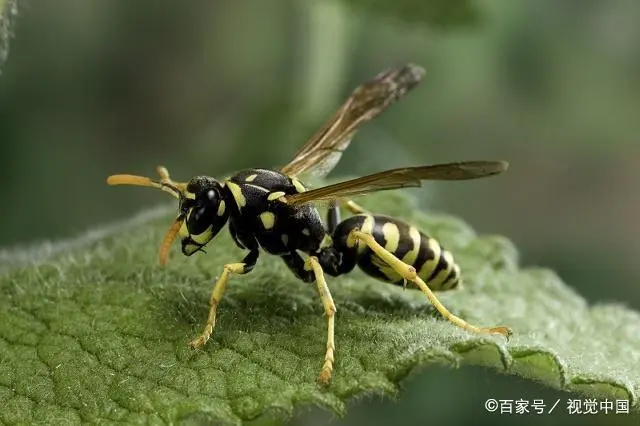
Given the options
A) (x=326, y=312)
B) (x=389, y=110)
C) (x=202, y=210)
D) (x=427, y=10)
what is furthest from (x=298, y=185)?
(x=389, y=110)

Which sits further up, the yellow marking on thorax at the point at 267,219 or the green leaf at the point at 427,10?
the green leaf at the point at 427,10

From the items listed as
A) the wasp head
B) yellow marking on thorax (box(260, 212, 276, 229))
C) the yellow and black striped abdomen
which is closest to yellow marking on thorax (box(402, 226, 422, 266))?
the yellow and black striped abdomen

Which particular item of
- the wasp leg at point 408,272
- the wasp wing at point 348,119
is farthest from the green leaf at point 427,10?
the wasp leg at point 408,272

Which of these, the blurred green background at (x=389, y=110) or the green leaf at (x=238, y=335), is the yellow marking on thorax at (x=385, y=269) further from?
the blurred green background at (x=389, y=110)

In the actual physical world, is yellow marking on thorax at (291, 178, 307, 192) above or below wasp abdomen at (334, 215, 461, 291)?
above

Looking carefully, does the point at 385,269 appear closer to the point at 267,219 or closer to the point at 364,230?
the point at 364,230

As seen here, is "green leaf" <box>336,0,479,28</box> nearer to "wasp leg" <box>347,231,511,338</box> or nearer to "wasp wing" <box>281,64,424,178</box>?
"wasp wing" <box>281,64,424,178</box>
